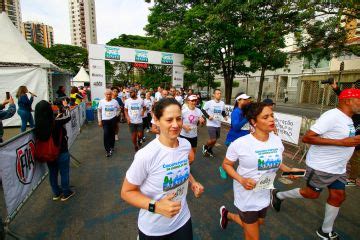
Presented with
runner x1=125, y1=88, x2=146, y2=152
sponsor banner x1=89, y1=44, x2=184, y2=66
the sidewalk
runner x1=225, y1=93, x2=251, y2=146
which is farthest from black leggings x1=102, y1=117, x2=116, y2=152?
sponsor banner x1=89, y1=44, x2=184, y2=66

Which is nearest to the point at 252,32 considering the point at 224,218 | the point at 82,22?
the point at 224,218

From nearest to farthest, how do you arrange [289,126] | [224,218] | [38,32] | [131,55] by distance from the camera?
1. [224,218]
2. [289,126]
3. [131,55]
4. [38,32]

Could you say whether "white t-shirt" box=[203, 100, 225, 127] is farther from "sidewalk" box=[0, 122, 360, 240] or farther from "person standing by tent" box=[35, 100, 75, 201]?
"person standing by tent" box=[35, 100, 75, 201]

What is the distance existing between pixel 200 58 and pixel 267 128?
1441 centimetres

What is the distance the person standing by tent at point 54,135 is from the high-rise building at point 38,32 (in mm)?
147666

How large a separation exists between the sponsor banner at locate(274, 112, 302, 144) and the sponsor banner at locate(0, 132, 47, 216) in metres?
6.76

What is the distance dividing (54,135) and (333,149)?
4.17 metres

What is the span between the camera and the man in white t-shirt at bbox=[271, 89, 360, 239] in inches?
105

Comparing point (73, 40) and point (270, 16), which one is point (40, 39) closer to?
point (73, 40)

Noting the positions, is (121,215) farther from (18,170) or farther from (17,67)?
(17,67)

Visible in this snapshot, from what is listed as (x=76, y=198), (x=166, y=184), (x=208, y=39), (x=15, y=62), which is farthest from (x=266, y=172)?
(x=208, y=39)

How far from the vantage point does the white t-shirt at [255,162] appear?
222cm

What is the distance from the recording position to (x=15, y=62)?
9.86 metres

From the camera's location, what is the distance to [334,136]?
2.71m
